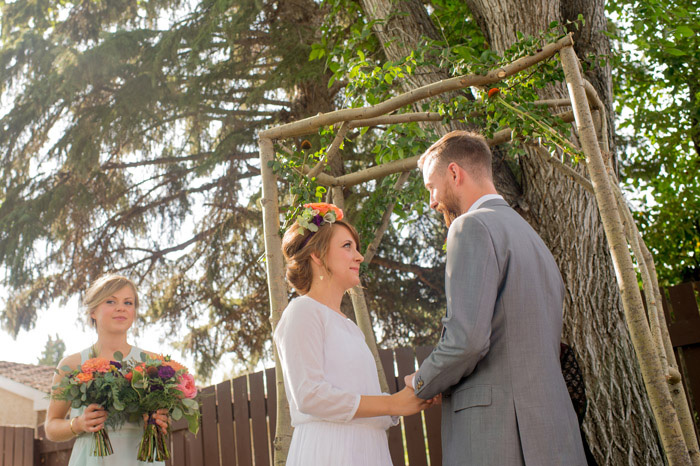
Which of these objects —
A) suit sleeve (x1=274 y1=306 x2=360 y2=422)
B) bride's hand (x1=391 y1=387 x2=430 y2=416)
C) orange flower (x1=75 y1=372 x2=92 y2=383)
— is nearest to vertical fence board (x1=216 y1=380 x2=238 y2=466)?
orange flower (x1=75 y1=372 x2=92 y2=383)

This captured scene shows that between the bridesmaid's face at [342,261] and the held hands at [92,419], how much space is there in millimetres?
1273

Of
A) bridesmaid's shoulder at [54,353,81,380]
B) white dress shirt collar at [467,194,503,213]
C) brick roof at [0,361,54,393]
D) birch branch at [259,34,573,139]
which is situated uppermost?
brick roof at [0,361,54,393]

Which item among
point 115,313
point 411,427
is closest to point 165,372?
point 115,313

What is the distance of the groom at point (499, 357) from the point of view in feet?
6.31

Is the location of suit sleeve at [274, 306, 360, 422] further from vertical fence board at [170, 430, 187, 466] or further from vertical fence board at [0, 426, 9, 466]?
vertical fence board at [0, 426, 9, 466]

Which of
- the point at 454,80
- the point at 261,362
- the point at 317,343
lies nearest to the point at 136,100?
the point at 261,362

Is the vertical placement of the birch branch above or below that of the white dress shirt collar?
above

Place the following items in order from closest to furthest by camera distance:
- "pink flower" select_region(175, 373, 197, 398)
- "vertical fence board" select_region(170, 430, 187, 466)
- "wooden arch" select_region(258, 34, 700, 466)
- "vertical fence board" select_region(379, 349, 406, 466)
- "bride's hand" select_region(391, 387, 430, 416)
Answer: "bride's hand" select_region(391, 387, 430, 416) → "wooden arch" select_region(258, 34, 700, 466) → "pink flower" select_region(175, 373, 197, 398) → "vertical fence board" select_region(379, 349, 406, 466) → "vertical fence board" select_region(170, 430, 187, 466)

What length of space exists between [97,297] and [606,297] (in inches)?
122

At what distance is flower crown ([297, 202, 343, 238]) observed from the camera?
2.59m

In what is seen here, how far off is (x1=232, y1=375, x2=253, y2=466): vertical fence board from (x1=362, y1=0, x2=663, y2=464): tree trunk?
2.60m

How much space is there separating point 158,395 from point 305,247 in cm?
102

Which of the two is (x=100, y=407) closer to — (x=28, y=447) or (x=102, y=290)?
(x=102, y=290)

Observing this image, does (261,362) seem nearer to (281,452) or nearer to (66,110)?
(66,110)
